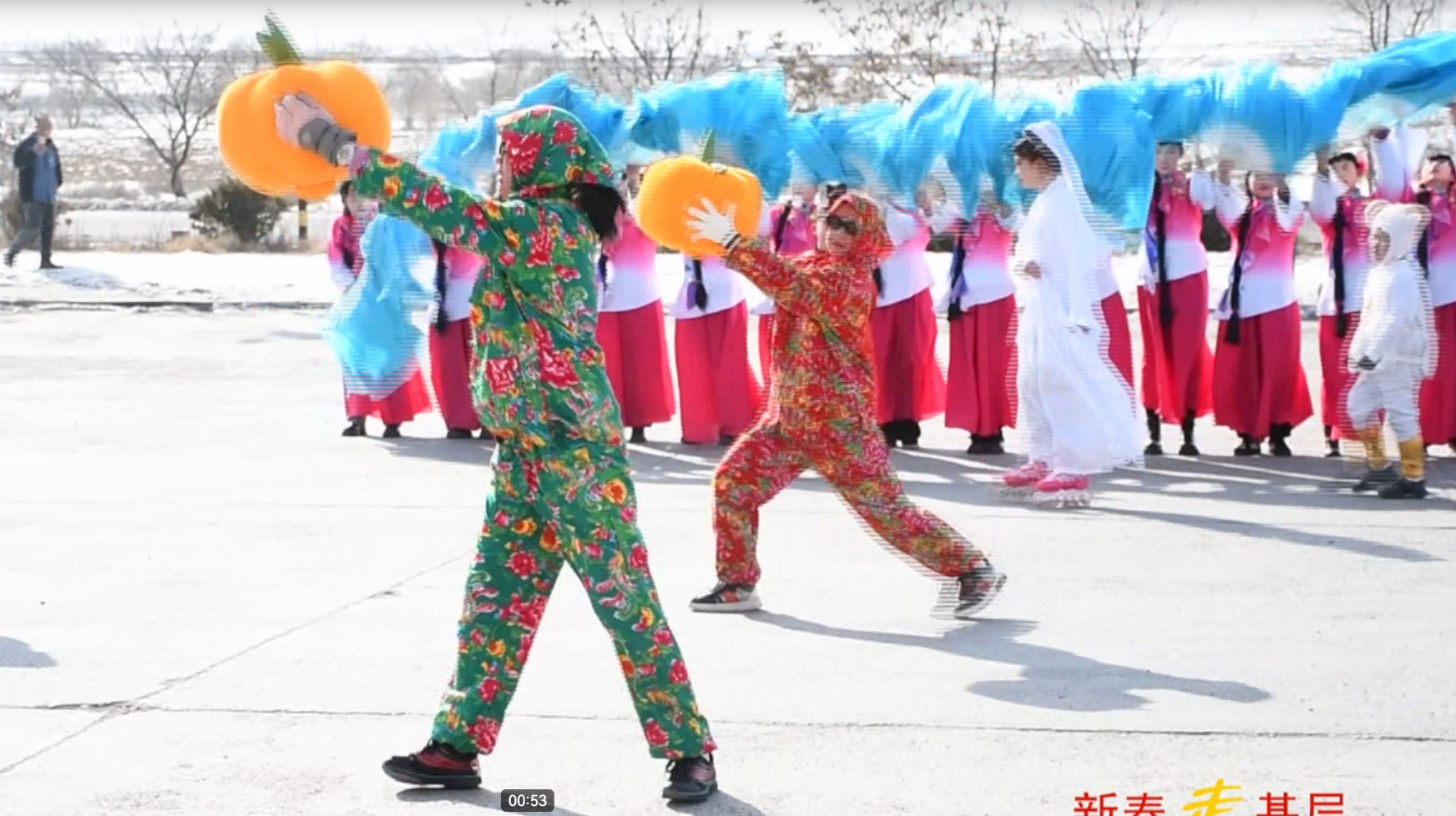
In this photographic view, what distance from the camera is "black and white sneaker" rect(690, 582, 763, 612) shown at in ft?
25.8

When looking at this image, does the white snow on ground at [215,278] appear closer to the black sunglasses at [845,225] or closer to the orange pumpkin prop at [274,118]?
the black sunglasses at [845,225]

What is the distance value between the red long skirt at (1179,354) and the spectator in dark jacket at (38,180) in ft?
51.1

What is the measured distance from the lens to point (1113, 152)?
11.6 metres

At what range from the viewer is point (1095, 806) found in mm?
5430

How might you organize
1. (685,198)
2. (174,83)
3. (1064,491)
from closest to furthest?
(685,198) → (1064,491) → (174,83)

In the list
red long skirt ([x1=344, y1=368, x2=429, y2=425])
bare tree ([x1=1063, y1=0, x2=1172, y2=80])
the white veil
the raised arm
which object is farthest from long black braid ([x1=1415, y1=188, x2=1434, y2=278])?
bare tree ([x1=1063, y1=0, x2=1172, y2=80])

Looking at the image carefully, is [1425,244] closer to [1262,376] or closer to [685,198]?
[1262,376]

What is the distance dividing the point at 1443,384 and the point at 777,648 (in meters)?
5.98

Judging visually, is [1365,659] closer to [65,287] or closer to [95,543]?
[95,543]

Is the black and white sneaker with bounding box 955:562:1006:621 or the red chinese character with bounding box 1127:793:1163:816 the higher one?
the black and white sneaker with bounding box 955:562:1006:621

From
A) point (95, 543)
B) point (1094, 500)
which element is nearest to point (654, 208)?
point (95, 543)

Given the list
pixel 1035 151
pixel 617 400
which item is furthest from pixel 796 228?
pixel 617 400

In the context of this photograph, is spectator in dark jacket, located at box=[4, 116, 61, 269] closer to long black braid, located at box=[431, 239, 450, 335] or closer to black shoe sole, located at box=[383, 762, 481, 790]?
long black braid, located at box=[431, 239, 450, 335]
